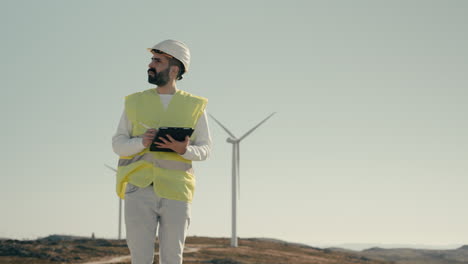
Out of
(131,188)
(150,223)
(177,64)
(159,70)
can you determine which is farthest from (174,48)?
(150,223)

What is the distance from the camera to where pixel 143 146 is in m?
6.66

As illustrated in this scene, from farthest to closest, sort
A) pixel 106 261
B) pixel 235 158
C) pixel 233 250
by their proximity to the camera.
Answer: pixel 233 250 < pixel 235 158 < pixel 106 261

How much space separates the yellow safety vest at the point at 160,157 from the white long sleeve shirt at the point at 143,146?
7 centimetres

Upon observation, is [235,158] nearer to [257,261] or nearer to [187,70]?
[257,261]

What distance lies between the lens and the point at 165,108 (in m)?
7.18

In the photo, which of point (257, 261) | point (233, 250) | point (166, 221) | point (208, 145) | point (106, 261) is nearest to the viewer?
point (166, 221)

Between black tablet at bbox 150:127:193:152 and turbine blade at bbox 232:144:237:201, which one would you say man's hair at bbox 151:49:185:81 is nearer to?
black tablet at bbox 150:127:193:152

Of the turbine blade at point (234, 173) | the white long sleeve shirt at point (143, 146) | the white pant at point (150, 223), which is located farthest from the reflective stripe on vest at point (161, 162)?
the turbine blade at point (234, 173)

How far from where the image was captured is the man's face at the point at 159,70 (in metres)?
7.14

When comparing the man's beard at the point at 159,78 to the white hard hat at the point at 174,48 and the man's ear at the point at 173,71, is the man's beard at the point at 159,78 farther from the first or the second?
the white hard hat at the point at 174,48

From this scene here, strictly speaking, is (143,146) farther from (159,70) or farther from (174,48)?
(174,48)

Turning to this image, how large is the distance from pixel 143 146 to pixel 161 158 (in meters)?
0.30

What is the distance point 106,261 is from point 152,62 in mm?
32492

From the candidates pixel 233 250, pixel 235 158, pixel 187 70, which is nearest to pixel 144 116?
pixel 187 70
